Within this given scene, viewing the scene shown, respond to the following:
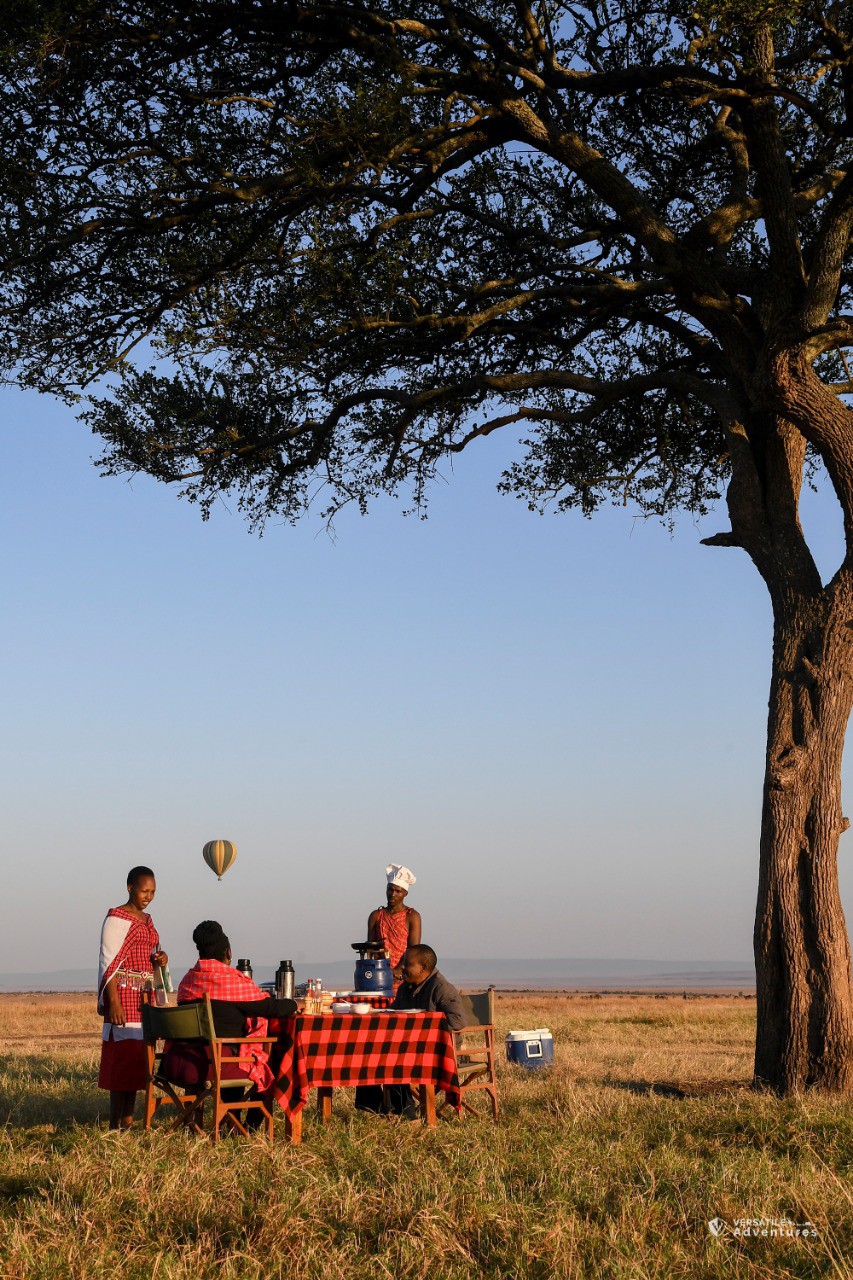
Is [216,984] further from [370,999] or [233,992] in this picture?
[370,999]

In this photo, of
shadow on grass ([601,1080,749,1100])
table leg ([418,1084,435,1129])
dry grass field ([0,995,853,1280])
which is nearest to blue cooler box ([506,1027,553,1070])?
shadow on grass ([601,1080,749,1100])

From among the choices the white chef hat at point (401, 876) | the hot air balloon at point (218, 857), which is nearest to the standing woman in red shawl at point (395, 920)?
the white chef hat at point (401, 876)

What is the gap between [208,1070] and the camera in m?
7.34

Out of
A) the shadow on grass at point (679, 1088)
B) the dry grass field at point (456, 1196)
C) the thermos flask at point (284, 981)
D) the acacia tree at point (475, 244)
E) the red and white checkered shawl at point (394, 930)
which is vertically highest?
the acacia tree at point (475, 244)

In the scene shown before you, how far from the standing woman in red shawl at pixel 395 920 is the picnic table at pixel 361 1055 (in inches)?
86.5

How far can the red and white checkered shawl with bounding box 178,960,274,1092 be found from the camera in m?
7.37

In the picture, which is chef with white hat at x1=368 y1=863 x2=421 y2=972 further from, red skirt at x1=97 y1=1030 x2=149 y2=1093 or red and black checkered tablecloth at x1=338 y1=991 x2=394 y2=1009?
red skirt at x1=97 y1=1030 x2=149 y2=1093

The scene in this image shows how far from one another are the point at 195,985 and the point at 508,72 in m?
7.13

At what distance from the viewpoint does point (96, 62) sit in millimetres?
9555

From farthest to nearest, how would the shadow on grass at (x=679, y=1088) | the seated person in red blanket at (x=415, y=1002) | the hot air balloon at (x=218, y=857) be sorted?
the hot air balloon at (x=218, y=857) → the shadow on grass at (x=679, y=1088) → the seated person in red blanket at (x=415, y=1002)

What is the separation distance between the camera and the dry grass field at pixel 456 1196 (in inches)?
189

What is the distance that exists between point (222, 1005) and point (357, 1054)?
0.79 metres

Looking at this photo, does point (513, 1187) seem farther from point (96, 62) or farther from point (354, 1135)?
point (96, 62)

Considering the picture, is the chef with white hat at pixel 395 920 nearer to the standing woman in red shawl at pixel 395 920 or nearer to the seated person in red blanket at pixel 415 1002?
the standing woman in red shawl at pixel 395 920
